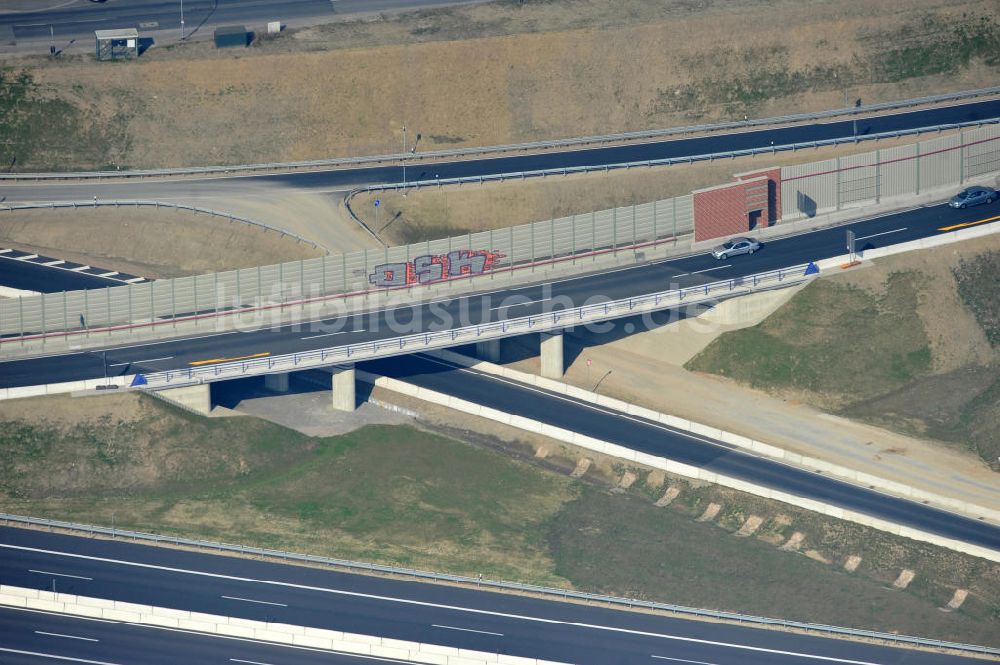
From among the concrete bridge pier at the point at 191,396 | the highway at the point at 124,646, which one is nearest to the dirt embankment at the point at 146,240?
the concrete bridge pier at the point at 191,396

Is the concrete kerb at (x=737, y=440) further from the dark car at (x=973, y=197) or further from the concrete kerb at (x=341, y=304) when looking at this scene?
the dark car at (x=973, y=197)

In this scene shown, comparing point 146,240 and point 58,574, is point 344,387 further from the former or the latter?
point 58,574

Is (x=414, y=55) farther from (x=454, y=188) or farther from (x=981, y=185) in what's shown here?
(x=981, y=185)

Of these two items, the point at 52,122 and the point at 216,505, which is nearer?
the point at 216,505

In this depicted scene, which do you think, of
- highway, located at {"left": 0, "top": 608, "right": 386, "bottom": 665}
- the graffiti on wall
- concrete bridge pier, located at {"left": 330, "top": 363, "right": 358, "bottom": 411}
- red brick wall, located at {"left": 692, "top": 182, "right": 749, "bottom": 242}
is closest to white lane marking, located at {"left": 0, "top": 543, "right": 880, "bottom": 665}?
highway, located at {"left": 0, "top": 608, "right": 386, "bottom": 665}

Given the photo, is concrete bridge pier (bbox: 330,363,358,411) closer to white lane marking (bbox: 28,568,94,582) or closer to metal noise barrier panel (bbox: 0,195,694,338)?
metal noise barrier panel (bbox: 0,195,694,338)

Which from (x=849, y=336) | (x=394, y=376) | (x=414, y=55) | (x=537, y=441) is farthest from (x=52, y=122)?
(x=849, y=336)

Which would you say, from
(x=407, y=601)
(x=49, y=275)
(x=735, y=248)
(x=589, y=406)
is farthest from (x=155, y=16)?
(x=407, y=601)
